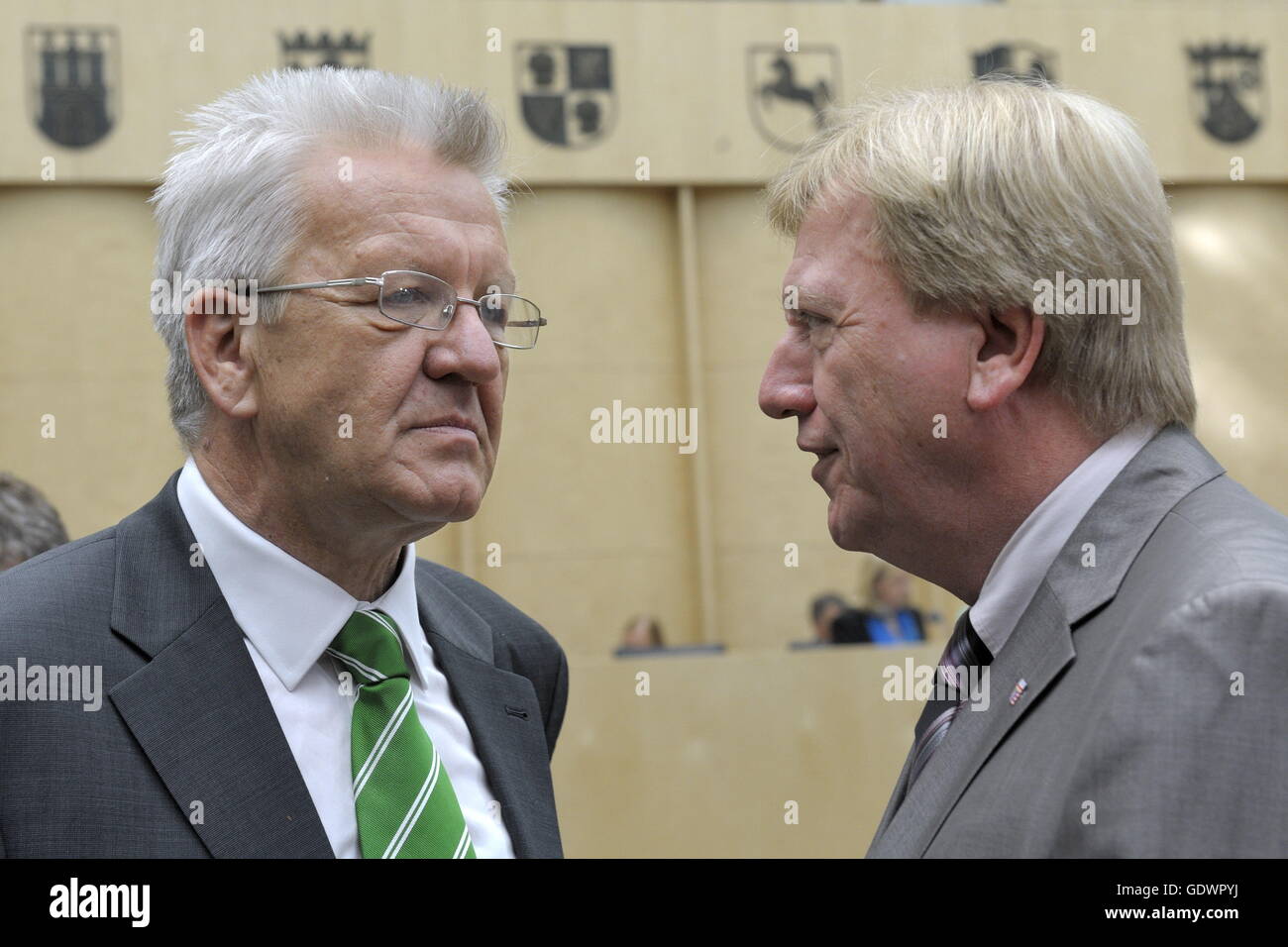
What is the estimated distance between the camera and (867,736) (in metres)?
8.30

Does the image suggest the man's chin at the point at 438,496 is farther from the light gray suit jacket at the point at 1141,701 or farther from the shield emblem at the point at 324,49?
the shield emblem at the point at 324,49

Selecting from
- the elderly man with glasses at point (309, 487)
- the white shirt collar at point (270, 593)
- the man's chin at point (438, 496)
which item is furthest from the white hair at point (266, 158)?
the man's chin at point (438, 496)

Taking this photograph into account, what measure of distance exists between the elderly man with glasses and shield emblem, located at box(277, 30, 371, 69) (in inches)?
382

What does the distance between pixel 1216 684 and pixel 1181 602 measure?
0.11 meters

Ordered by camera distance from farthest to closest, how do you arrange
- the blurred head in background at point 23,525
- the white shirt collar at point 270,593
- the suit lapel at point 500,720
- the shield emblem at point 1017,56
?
the shield emblem at point 1017,56, the blurred head in background at point 23,525, the suit lapel at point 500,720, the white shirt collar at point 270,593

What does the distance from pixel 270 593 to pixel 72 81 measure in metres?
10.3

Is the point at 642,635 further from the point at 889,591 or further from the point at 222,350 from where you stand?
the point at 222,350

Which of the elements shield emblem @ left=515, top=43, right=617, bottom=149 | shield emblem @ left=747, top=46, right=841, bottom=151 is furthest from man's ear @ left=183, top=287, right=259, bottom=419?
shield emblem @ left=747, top=46, right=841, bottom=151

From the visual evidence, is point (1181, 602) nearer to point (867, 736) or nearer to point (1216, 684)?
point (1216, 684)

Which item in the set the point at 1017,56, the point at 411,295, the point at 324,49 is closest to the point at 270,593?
the point at 411,295

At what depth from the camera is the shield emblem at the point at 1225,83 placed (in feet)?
42.1

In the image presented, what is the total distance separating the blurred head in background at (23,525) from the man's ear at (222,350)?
119cm

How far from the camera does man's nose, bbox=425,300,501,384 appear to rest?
2.26 m
